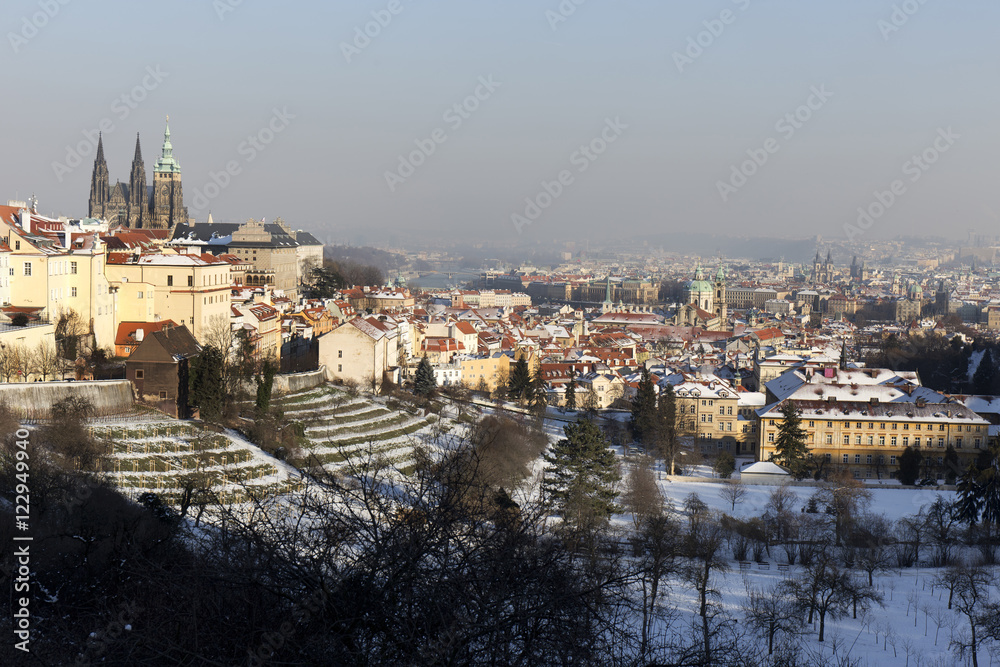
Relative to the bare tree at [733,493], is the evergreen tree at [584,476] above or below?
above

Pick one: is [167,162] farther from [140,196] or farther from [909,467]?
[909,467]

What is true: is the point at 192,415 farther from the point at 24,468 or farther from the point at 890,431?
the point at 890,431

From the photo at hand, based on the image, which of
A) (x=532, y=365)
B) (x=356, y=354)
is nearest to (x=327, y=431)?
(x=356, y=354)

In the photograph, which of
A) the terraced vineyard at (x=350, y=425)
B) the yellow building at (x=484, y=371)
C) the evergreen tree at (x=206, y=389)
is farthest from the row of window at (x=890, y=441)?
the evergreen tree at (x=206, y=389)

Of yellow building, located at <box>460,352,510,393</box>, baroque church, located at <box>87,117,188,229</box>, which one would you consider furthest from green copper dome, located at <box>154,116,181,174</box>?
yellow building, located at <box>460,352,510,393</box>

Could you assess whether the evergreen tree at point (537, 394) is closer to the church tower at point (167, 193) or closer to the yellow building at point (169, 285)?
the yellow building at point (169, 285)

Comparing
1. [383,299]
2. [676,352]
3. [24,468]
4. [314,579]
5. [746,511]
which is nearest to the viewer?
[314,579]

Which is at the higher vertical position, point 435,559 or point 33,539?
point 435,559
